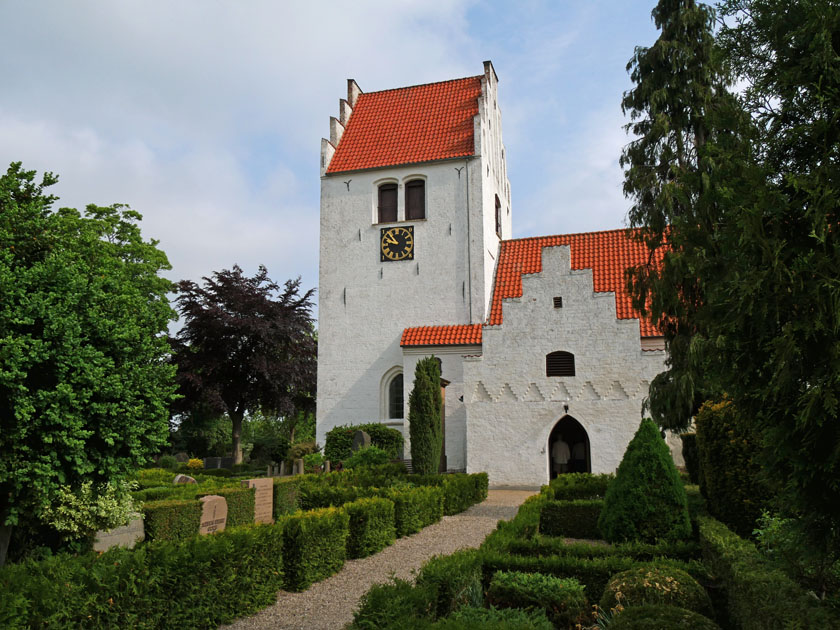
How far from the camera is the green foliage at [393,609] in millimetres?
4879

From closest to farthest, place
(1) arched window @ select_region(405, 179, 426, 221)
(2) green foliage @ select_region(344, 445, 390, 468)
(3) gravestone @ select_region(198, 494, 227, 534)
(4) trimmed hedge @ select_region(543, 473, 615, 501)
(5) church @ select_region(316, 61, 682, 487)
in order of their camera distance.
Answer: (3) gravestone @ select_region(198, 494, 227, 534) → (4) trimmed hedge @ select_region(543, 473, 615, 501) → (2) green foliage @ select_region(344, 445, 390, 468) → (5) church @ select_region(316, 61, 682, 487) → (1) arched window @ select_region(405, 179, 426, 221)

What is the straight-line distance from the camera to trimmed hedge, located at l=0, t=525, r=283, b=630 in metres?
4.71

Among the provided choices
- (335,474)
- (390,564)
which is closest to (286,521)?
(390,564)

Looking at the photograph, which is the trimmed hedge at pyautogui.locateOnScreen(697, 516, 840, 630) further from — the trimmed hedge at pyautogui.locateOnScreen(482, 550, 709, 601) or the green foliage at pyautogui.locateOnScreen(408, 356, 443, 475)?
the green foliage at pyautogui.locateOnScreen(408, 356, 443, 475)

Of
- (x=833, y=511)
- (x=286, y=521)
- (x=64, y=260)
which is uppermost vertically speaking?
(x=64, y=260)

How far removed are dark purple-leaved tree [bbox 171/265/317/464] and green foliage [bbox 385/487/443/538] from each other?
17.1 meters

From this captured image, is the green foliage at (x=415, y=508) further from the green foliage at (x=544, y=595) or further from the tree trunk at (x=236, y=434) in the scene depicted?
the tree trunk at (x=236, y=434)

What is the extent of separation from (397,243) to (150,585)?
761 inches

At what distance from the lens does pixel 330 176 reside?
2516 centimetres

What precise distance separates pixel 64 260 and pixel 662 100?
1361cm

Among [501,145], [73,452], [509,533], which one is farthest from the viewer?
[501,145]

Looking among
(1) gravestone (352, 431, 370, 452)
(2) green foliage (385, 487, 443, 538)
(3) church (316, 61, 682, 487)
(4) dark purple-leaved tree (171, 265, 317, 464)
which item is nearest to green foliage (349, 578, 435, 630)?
(2) green foliage (385, 487, 443, 538)

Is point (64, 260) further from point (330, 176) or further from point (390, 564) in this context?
point (330, 176)

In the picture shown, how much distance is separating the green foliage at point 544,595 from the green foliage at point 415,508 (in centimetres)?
468
